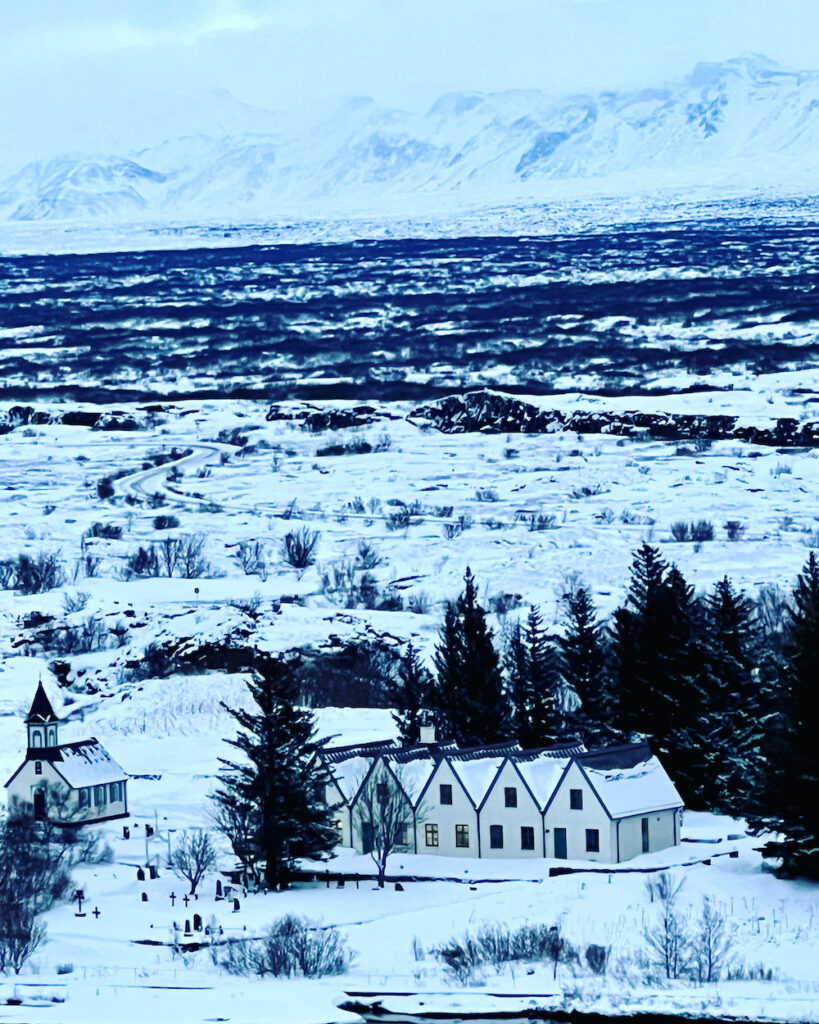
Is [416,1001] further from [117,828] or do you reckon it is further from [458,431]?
[458,431]

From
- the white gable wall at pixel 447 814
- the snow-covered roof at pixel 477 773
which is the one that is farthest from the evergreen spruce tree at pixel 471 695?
the white gable wall at pixel 447 814

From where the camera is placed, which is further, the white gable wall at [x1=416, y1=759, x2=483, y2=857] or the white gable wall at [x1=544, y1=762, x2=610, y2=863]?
the white gable wall at [x1=416, y1=759, x2=483, y2=857]

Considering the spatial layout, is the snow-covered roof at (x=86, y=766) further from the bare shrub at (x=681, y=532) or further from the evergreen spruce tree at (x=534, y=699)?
the bare shrub at (x=681, y=532)

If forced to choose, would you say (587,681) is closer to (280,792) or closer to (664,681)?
(664,681)

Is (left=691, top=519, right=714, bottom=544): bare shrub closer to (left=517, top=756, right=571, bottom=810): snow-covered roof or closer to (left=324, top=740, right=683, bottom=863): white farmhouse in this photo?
(left=324, top=740, right=683, bottom=863): white farmhouse

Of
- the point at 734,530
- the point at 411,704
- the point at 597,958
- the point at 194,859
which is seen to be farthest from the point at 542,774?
the point at 734,530

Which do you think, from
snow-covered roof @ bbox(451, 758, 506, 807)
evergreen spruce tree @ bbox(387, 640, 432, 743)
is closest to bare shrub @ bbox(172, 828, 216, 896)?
snow-covered roof @ bbox(451, 758, 506, 807)

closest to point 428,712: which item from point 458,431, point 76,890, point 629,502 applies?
point 76,890
